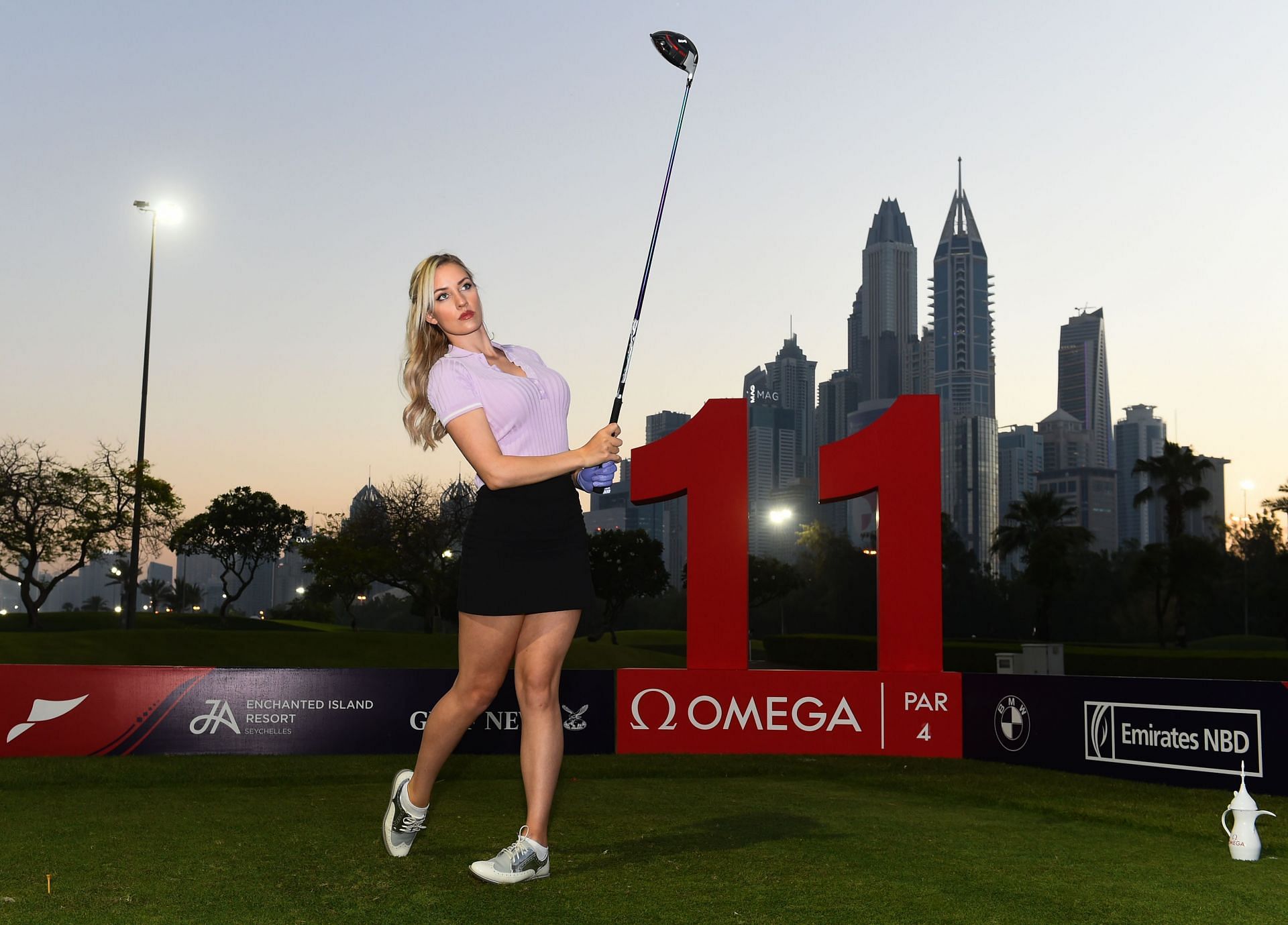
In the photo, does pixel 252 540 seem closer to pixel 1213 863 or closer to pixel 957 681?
pixel 957 681

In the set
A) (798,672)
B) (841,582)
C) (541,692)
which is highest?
(841,582)

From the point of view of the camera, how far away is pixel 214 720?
9812 millimetres

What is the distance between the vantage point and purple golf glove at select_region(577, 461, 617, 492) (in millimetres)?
3794

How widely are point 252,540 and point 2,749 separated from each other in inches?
2078

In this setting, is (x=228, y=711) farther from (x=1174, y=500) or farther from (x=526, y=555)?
(x=1174, y=500)

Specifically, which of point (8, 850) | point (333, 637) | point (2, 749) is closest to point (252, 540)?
→ point (333, 637)

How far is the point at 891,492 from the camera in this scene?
37.6 ft

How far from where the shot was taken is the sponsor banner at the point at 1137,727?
773 cm

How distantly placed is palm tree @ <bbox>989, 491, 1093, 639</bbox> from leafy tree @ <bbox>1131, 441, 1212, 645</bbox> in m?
4.27

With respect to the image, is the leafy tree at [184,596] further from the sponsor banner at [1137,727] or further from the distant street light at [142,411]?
the sponsor banner at [1137,727]

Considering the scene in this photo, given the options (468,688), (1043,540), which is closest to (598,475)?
(468,688)

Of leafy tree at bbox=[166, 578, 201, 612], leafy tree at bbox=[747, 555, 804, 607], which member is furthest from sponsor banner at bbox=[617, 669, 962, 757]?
leafy tree at bbox=[166, 578, 201, 612]

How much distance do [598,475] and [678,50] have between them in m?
2.21

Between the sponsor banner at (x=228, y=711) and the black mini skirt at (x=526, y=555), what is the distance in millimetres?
6020
